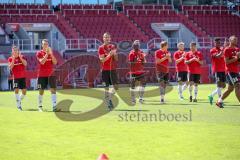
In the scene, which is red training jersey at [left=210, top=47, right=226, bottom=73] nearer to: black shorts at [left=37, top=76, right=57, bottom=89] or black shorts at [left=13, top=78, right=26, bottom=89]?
black shorts at [left=37, top=76, right=57, bottom=89]

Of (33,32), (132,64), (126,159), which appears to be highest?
(33,32)

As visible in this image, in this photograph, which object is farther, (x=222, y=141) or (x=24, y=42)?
(x=24, y=42)

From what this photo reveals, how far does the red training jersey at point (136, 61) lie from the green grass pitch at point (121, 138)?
5930 mm

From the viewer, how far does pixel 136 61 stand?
22.6 m

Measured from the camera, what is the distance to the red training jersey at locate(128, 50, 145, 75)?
22500 millimetres

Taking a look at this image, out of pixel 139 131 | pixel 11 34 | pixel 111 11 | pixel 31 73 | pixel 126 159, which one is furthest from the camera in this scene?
pixel 111 11

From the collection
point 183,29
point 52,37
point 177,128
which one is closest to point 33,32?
point 52,37

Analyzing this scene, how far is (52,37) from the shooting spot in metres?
51.6

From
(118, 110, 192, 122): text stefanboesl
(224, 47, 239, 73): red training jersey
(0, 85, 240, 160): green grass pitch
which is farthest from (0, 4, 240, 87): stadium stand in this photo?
(0, 85, 240, 160): green grass pitch

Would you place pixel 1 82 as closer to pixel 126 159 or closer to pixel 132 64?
pixel 132 64

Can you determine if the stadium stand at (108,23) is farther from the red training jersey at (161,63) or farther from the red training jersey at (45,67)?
the red training jersey at (45,67)

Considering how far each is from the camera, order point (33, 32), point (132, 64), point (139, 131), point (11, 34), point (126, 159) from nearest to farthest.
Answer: point (126, 159)
point (139, 131)
point (132, 64)
point (11, 34)
point (33, 32)

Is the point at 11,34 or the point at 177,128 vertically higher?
the point at 11,34

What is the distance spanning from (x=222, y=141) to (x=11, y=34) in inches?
1571
